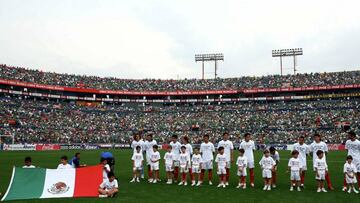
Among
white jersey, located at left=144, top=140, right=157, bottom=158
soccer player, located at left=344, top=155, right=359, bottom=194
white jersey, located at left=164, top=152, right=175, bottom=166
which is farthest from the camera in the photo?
white jersey, located at left=144, top=140, right=157, bottom=158

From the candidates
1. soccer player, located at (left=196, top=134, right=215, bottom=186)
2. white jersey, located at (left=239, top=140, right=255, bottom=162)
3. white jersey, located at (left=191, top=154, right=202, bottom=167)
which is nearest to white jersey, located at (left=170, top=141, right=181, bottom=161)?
white jersey, located at (left=191, top=154, right=202, bottom=167)

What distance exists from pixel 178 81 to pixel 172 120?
53.9ft

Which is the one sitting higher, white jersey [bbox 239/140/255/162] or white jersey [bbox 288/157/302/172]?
white jersey [bbox 239/140/255/162]

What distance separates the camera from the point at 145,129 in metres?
66.9

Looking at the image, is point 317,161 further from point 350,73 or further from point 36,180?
point 350,73

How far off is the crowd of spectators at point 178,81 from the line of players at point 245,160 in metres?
57.6

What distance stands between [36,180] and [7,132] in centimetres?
4617

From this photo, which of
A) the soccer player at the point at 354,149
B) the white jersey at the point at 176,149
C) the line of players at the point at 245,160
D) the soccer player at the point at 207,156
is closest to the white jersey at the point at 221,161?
the line of players at the point at 245,160

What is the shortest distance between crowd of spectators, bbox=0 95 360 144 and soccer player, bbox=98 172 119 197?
45.0 m

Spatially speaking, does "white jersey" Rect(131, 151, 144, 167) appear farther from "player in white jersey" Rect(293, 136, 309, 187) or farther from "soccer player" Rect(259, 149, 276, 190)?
"player in white jersey" Rect(293, 136, 309, 187)

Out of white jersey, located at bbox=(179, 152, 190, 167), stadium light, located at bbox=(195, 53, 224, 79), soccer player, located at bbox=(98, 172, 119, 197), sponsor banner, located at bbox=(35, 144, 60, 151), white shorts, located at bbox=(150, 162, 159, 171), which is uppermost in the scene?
stadium light, located at bbox=(195, 53, 224, 79)

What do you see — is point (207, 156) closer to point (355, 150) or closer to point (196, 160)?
point (196, 160)

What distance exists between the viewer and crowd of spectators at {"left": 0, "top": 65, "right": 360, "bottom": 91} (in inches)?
2749

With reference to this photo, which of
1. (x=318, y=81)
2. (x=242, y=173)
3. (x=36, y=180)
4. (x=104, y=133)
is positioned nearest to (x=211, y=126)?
(x=104, y=133)
